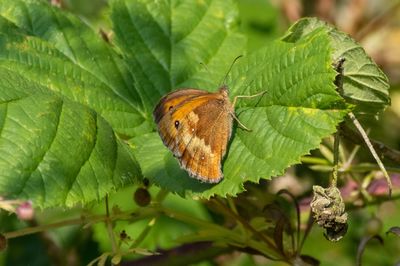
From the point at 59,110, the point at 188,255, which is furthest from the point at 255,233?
the point at 59,110

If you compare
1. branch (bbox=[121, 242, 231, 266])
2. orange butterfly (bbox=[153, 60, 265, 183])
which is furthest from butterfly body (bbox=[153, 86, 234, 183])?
branch (bbox=[121, 242, 231, 266])

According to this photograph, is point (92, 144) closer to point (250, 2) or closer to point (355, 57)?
point (355, 57)

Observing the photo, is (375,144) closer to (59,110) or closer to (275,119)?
(275,119)

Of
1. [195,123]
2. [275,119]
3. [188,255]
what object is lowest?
[188,255]

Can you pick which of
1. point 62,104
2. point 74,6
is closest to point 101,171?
point 62,104

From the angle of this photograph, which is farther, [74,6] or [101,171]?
[74,6]

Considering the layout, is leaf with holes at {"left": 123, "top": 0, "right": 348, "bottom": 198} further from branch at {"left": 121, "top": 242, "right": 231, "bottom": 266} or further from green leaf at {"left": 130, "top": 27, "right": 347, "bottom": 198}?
branch at {"left": 121, "top": 242, "right": 231, "bottom": 266}
